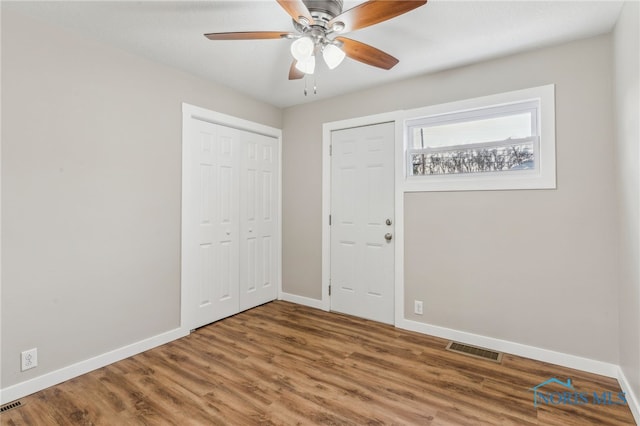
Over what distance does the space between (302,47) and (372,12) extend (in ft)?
1.32

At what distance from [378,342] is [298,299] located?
139 cm

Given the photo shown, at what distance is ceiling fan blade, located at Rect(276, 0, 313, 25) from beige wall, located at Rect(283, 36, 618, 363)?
1767 millimetres

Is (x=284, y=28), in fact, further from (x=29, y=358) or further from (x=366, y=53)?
(x=29, y=358)

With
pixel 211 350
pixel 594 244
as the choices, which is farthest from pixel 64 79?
pixel 594 244

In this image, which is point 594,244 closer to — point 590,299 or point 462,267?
point 590,299

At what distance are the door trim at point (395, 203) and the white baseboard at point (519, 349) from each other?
0.26m

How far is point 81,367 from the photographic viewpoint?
7.64 ft

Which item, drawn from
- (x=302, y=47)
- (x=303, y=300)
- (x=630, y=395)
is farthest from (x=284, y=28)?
(x=630, y=395)

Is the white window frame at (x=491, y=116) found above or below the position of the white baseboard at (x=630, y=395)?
above

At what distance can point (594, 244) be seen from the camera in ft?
7.68

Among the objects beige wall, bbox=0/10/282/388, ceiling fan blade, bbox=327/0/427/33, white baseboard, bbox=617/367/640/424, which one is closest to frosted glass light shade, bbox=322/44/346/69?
ceiling fan blade, bbox=327/0/427/33

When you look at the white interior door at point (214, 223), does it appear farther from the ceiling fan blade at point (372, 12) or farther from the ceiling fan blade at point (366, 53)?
the ceiling fan blade at point (372, 12)

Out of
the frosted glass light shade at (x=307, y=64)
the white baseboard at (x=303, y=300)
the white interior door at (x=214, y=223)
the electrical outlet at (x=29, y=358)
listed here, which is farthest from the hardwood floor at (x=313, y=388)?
the frosted glass light shade at (x=307, y=64)

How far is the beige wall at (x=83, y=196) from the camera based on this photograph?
2.05m
